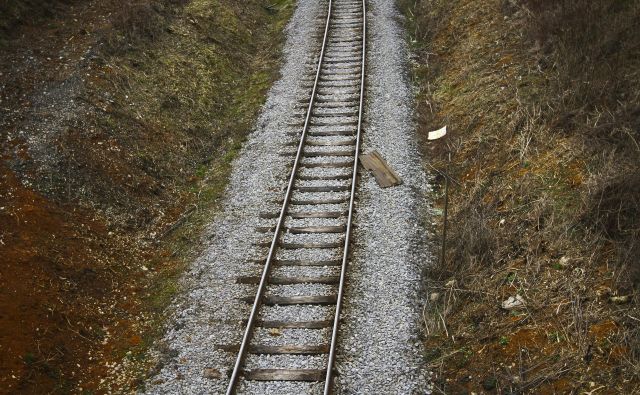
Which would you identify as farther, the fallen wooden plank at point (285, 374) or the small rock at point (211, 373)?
the small rock at point (211, 373)

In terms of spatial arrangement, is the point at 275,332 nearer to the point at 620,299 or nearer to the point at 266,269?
the point at 266,269

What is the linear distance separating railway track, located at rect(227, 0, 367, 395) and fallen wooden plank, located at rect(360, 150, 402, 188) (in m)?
0.28

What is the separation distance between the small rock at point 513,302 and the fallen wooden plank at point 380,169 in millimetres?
3986

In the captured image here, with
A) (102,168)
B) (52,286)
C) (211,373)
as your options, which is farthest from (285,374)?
(102,168)

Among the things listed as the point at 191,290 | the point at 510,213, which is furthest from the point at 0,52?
the point at 510,213

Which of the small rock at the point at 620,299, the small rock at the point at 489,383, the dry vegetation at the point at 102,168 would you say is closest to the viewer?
the small rock at the point at 620,299

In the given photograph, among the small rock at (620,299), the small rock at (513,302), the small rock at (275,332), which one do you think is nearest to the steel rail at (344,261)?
the small rock at (275,332)

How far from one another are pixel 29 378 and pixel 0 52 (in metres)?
7.85

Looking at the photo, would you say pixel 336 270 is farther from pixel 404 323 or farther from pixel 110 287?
pixel 110 287

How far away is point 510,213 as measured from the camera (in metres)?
9.14

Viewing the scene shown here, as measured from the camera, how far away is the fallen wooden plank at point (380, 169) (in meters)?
11.1

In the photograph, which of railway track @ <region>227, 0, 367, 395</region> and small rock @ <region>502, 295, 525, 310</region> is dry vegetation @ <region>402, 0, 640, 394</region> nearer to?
small rock @ <region>502, 295, 525, 310</region>

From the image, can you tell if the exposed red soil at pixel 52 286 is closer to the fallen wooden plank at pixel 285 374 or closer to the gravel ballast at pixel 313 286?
the gravel ballast at pixel 313 286

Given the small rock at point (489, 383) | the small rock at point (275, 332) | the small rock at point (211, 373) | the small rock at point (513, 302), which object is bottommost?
the small rock at point (489, 383)
